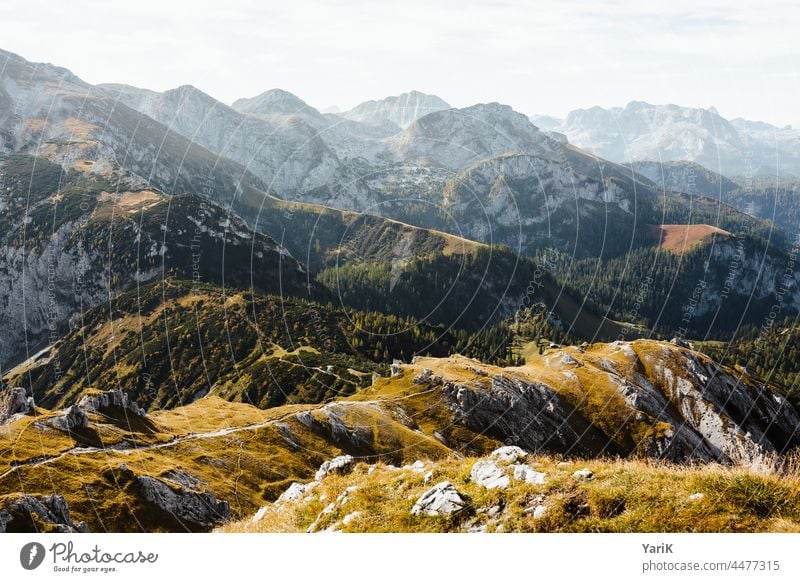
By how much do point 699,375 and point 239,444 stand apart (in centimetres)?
15402

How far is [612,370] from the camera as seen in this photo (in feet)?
575

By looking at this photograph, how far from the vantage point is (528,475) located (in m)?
23.8

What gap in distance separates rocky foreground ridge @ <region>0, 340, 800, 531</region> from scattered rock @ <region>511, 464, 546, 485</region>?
0.10 meters

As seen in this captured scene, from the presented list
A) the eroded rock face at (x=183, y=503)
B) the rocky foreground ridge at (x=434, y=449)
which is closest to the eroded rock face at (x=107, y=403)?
the rocky foreground ridge at (x=434, y=449)

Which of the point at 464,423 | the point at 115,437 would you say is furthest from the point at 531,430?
the point at 115,437

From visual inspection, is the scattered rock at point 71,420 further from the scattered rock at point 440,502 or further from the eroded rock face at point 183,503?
the scattered rock at point 440,502

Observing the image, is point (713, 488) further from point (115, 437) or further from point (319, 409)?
point (319, 409)

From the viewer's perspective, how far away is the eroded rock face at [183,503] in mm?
66938

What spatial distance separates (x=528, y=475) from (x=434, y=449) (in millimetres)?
84242

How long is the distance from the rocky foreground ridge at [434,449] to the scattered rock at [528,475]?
10cm

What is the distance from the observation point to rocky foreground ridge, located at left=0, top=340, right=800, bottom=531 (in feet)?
73.2

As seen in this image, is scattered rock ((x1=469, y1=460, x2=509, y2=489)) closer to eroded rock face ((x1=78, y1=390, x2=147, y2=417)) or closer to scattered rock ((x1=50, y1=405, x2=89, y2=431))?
scattered rock ((x1=50, y1=405, x2=89, y2=431))

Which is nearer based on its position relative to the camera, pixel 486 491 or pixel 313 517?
pixel 486 491

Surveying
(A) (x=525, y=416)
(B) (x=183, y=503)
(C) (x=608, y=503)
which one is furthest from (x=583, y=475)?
(A) (x=525, y=416)
